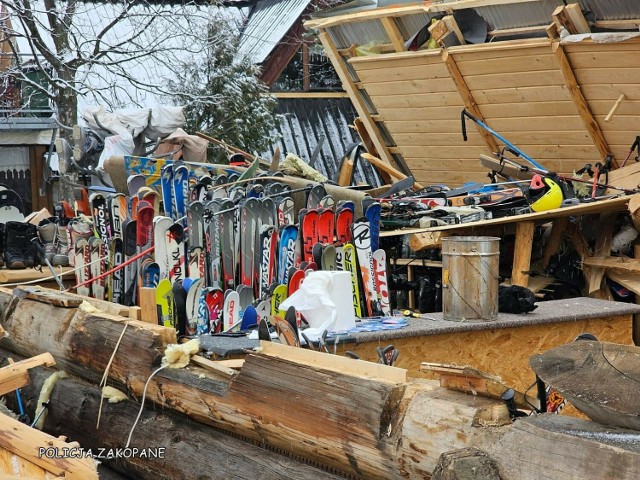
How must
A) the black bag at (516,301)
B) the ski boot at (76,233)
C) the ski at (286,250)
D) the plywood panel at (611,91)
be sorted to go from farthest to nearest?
the plywood panel at (611,91)
the ski boot at (76,233)
the ski at (286,250)
the black bag at (516,301)

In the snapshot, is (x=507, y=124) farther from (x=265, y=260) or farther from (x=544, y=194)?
(x=265, y=260)

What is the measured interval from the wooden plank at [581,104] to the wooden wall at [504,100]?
0.04 m

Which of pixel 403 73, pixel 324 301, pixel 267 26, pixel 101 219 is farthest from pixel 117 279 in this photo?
pixel 267 26

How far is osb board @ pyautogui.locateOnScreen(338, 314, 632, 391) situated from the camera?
714cm

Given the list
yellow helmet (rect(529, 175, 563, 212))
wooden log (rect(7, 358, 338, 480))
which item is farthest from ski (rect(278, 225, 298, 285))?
yellow helmet (rect(529, 175, 563, 212))

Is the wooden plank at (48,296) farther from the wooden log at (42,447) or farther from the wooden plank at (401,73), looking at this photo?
the wooden plank at (401,73)

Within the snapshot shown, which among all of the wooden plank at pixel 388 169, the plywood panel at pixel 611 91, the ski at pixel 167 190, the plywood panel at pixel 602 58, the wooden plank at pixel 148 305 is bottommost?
the wooden plank at pixel 148 305

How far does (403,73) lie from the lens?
13.3 meters

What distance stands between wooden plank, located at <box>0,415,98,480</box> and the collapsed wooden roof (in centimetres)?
730

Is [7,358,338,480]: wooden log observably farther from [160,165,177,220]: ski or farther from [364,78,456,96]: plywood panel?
[364,78,456,96]: plywood panel

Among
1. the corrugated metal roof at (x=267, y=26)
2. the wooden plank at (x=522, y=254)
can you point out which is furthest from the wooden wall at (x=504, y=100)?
the corrugated metal roof at (x=267, y=26)

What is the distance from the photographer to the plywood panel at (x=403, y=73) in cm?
1270

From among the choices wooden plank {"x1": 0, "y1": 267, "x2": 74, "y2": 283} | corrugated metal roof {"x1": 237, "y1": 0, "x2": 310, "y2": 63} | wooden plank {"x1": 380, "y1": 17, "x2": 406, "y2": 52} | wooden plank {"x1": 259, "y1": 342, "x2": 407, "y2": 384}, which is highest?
corrugated metal roof {"x1": 237, "y1": 0, "x2": 310, "y2": 63}

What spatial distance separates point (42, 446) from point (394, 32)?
29.4 feet
